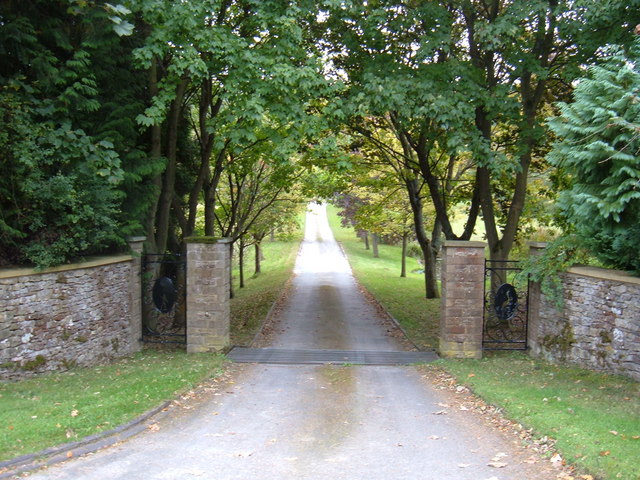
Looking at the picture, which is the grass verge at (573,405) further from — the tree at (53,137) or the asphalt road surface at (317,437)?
the tree at (53,137)

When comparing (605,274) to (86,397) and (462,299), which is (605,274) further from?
(86,397)

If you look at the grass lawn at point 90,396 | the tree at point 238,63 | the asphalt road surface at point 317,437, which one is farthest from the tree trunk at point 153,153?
the asphalt road surface at point 317,437

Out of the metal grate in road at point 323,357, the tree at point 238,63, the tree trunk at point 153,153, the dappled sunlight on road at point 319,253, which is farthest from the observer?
the dappled sunlight on road at point 319,253

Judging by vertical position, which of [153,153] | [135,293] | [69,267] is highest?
[153,153]

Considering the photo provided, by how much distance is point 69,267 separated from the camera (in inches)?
384

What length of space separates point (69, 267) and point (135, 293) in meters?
2.19

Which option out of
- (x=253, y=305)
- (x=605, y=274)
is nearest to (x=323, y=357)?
(x=605, y=274)

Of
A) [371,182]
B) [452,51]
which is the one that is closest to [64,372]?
[452,51]

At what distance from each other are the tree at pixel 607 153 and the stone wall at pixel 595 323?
462 millimetres

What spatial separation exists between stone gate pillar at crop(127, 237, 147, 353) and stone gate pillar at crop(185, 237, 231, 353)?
1.27 meters

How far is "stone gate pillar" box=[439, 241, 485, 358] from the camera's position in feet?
35.8

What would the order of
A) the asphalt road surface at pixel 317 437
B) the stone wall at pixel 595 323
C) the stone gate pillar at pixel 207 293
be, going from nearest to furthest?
the asphalt road surface at pixel 317 437 → the stone wall at pixel 595 323 → the stone gate pillar at pixel 207 293

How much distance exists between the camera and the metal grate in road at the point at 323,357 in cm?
1102

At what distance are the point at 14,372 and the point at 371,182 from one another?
15253 mm
